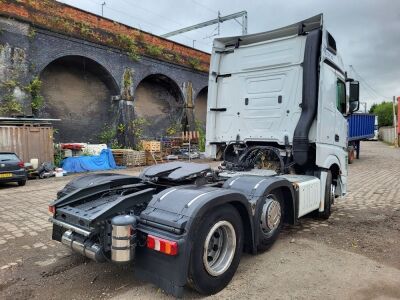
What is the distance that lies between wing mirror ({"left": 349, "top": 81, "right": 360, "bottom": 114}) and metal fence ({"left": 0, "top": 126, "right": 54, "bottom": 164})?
1139 cm

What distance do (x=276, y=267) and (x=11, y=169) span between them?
9397mm

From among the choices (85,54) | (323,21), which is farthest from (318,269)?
(85,54)

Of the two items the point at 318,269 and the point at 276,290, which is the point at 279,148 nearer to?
the point at 318,269

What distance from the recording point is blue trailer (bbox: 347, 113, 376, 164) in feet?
60.2

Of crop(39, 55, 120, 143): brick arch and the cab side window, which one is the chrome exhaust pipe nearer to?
the cab side window

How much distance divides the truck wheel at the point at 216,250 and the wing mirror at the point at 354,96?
14.5 ft

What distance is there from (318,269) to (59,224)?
2.95 metres

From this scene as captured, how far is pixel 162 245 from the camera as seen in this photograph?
9.29 ft

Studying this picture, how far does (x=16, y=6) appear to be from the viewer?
1361 cm

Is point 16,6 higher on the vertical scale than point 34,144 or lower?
higher

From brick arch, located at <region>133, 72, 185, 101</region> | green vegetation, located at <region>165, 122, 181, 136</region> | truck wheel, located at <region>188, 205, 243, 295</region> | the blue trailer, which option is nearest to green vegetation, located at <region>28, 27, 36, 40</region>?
brick arch, located at <region>133, 72, 185, 101</region>

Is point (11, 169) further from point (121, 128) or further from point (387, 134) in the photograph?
point (387, 134)

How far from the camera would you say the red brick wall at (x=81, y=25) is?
13.9m

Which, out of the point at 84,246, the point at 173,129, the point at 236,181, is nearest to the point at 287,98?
the point at 236,181
